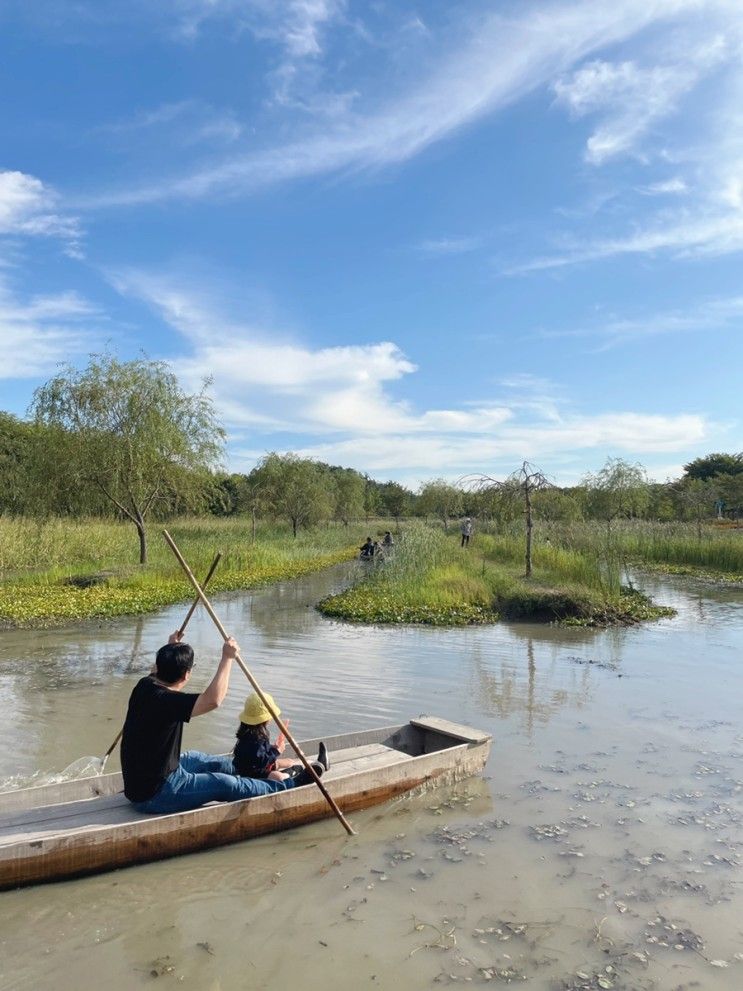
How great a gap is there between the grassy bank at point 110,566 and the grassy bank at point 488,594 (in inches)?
163

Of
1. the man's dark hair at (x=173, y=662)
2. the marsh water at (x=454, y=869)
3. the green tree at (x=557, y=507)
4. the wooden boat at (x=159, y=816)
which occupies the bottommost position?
the marsh water at (x=454, y=869)

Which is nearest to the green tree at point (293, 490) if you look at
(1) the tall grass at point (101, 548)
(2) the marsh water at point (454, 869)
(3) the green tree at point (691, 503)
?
(1) the tall grass at point (101, 548)

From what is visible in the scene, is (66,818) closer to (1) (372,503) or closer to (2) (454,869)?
(2) (454,869)

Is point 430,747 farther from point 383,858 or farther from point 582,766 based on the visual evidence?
point 383,858

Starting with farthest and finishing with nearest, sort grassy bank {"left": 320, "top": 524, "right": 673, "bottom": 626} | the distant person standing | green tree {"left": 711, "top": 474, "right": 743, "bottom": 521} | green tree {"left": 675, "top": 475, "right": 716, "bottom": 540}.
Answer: green tree {"left": 711, "top": 474, "right": 743, "bottom": 521} → green tree {"left": 675, "top": 475, "right": 716, "bottom": 540} → the distant person standing → grassy bank {"left": 320, "top": 524, "right": 673, "bottom": 626}

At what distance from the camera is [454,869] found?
4902 millimetres

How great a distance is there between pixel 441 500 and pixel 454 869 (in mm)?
42425

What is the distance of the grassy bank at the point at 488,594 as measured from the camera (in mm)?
14719

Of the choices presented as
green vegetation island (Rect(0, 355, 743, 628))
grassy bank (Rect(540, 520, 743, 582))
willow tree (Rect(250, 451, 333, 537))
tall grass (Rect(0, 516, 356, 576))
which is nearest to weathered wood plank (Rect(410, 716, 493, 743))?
green vegetation island (Rect(0, 355, 743, 628))

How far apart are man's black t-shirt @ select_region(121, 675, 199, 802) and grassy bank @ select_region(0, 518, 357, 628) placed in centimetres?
955

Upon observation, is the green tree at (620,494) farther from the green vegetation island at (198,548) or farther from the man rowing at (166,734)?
the man rowing at (166,734)

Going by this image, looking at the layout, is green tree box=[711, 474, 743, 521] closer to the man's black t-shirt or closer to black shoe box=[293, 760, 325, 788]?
black shoe box=[293, 760, 325, 788]

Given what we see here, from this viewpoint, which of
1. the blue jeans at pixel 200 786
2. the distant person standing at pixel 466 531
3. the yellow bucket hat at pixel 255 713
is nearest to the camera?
the blue jeans at pixel 200 786

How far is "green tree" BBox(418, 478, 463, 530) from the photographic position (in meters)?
46.7
